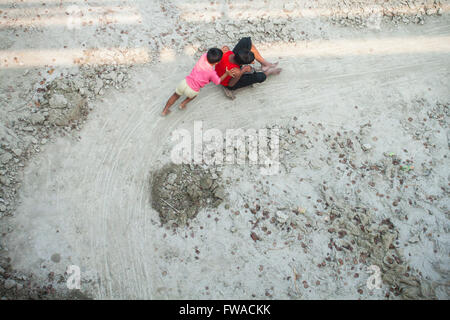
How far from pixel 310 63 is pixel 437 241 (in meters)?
3.44

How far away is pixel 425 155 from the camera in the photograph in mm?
4645

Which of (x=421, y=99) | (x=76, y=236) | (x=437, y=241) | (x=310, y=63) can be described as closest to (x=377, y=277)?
(x=437, y=241)

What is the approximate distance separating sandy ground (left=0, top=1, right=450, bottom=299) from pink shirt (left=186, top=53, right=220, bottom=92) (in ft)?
1.96

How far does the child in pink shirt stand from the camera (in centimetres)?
388

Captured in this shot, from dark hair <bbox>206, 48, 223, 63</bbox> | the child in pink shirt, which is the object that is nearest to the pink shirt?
the child in pink shirt

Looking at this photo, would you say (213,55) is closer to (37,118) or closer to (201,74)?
(201,74)

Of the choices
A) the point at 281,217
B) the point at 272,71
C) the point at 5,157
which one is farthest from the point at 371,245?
the point at 5,157

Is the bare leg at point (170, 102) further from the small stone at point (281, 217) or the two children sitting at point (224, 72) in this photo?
the small stone at point (281, 217)
